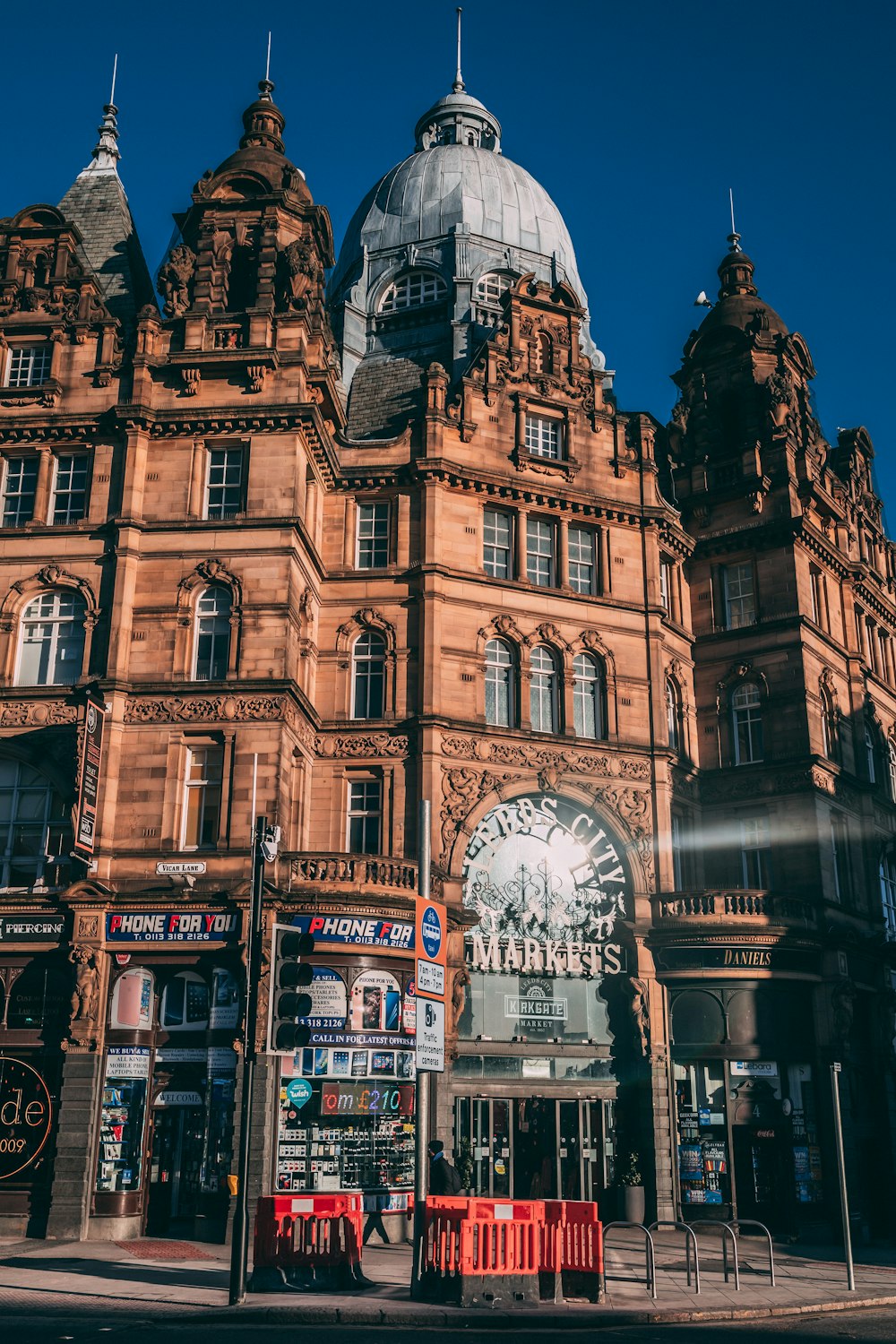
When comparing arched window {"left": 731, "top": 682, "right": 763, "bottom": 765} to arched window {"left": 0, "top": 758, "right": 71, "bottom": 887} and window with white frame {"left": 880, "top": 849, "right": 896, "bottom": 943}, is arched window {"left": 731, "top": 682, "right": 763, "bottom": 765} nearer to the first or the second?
window with white frame {"left": 880, "top": 849, "right": 896, "bottom": 943}

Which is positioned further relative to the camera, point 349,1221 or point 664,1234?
point 664,1234

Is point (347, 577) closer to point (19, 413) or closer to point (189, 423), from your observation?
point (189, 423)

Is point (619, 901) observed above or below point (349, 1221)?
above

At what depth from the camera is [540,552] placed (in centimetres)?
3825

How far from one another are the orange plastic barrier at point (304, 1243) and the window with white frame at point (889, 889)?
87.5ft

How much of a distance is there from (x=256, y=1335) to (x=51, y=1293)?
5419 mm

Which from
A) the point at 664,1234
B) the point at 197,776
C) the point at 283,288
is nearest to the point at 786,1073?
the point at 664,1234

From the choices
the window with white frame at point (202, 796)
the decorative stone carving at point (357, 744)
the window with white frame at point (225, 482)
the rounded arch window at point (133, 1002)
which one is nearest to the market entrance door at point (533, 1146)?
the rounded arch window at point (133, 1002)

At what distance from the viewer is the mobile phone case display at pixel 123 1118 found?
93.5 feet

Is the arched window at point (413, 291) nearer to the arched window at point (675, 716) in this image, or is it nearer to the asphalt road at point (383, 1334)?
the arched window at point (675, 716)

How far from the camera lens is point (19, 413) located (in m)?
35.0

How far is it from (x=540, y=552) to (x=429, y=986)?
19440mm

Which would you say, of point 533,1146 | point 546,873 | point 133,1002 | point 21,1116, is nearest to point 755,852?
point 546,873

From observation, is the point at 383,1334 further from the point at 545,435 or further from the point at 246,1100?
the point at 545,435
